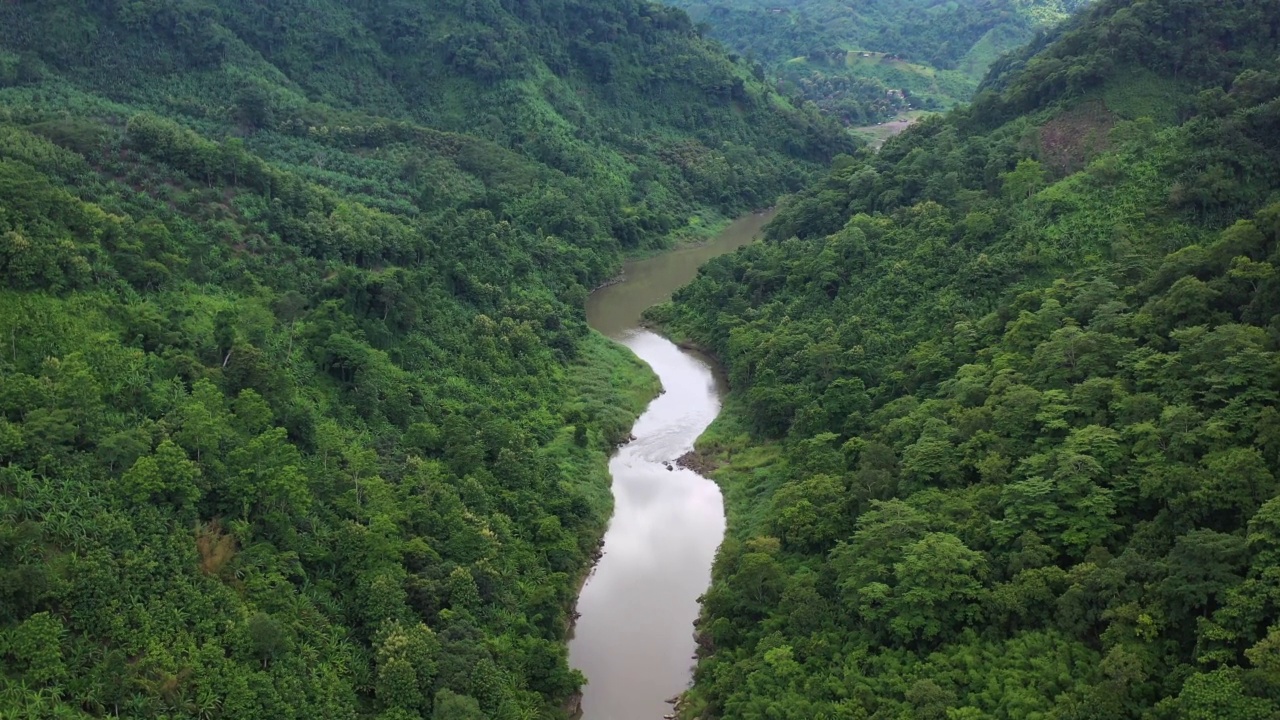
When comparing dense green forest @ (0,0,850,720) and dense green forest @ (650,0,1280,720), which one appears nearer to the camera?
dense green forest @ (650,0,1280,720)

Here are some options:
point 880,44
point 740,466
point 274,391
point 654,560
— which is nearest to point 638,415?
point 740,466

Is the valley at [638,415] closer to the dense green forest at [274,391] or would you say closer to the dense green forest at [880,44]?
the dense green forest at [274,391]

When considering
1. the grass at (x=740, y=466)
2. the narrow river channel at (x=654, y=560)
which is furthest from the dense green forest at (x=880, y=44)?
the grass at (x=740, y=466)

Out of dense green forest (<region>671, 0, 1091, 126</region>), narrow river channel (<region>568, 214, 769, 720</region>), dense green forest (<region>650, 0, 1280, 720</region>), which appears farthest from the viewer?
dense green forest (<region>671, 0, 1091, 126</region>)

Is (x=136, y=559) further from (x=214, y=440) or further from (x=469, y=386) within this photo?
(x=469, y=386)

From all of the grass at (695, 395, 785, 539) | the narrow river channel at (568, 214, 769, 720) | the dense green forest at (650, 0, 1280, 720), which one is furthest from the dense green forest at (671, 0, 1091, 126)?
the grass at (695, 395, 785, 539)

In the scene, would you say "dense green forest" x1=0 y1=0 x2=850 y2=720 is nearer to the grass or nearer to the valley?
the valley

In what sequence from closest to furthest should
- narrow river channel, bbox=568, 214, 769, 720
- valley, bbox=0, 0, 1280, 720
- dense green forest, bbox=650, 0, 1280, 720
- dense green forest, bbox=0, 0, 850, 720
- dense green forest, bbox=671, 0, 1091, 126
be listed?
1. dense green forest, bbox=650, 0, 1280, 720
2. valley, bbox=0, 0, 1280, 720
3. dense green forest, bbox=0, 0, 850, 720
4. narrow river channel, bbox=568, 214, 769, 720
5. dense green forest, bbox=671, 0, 1091, 126
